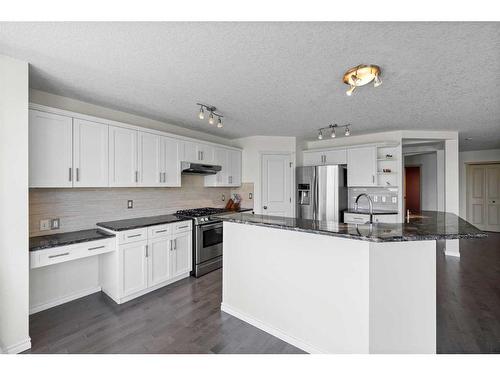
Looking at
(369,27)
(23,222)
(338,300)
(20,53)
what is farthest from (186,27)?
(338,300)

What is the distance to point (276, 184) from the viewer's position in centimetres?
507

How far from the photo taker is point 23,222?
1977 mm

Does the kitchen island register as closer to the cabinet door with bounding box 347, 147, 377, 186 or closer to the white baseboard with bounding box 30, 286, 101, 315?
the white baseboard with bounding box 30, 286, 101, 315

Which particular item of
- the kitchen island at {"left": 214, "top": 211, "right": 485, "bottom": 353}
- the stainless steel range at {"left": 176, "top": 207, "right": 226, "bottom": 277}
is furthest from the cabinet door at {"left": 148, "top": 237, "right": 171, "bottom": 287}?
the kitchen island at {"left": 214, "top": 211, "right": 485, "bottom": 353}

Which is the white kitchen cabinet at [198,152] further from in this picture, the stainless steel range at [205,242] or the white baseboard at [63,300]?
the white baseboard at [63,300]

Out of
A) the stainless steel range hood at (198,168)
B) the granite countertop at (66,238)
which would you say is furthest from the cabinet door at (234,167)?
the granite countertop at (66,238)

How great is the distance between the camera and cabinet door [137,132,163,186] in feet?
10.7

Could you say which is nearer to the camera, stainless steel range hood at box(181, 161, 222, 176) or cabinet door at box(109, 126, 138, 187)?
cabinet door at box(109, 126, 138, 187)

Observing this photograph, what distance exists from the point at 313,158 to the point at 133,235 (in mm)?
3880

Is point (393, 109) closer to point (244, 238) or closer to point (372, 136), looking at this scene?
point (372, 136)

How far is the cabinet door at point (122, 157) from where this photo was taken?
9.70 feet

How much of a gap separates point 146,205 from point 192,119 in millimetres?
1510

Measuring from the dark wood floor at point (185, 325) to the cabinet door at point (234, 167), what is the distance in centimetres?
220

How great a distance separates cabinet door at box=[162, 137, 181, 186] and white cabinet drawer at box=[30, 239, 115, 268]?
3.89 ft
